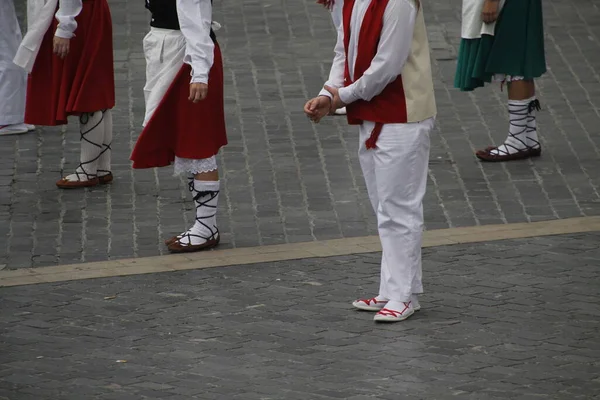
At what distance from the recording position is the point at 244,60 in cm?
1203

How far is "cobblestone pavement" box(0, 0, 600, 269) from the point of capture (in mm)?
8477

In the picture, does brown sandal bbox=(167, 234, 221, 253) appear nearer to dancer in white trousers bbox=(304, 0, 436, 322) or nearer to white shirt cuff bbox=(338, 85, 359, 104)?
dancer in white trousers bbox=(304, 0, 436, 322)

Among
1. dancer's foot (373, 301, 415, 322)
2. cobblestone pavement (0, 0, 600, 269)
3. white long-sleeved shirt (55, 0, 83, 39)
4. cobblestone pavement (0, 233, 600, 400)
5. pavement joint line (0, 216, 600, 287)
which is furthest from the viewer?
white long-sleeved shirt (55, 0, 83, 39)

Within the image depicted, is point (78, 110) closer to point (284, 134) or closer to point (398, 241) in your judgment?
point (284, 134)

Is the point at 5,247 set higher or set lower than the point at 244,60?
higher

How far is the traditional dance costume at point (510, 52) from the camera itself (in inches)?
372

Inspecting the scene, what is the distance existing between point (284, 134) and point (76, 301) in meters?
3.29

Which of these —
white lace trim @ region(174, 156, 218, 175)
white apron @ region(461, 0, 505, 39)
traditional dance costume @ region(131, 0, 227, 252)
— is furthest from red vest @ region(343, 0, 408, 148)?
white apron @ region(461, 0, 505, 39)

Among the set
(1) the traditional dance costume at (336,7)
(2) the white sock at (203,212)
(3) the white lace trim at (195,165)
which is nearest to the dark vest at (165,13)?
(3) the white lace trim at (195,165)

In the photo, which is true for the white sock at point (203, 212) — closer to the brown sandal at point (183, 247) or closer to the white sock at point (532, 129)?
the brown sandal at point (183, 247)

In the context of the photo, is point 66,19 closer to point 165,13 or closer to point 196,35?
point 165,13

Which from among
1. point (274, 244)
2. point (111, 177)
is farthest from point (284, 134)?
point (274, 244)

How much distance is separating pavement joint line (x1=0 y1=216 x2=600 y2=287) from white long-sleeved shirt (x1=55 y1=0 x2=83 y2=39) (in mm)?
1789

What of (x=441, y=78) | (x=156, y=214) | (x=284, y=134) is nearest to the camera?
(x=156, y=214)
